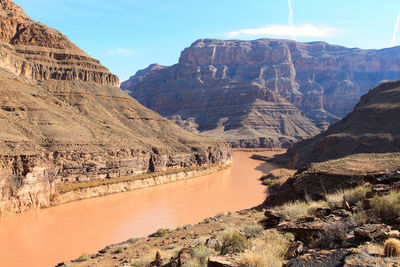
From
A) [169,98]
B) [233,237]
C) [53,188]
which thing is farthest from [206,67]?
[233,237]

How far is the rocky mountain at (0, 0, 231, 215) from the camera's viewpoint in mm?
32250

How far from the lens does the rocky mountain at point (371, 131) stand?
149 ft

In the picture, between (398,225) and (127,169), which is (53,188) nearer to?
(127,169)

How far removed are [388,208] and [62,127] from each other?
42.1 m

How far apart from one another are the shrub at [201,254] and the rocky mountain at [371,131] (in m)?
41.4

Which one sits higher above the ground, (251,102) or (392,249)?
(251,102)

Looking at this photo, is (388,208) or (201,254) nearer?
(388,208)

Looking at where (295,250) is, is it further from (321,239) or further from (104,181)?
(104,181)

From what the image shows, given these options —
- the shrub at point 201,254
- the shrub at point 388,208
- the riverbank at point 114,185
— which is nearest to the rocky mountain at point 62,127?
the riverbank at point 114,185

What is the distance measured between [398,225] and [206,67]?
192m

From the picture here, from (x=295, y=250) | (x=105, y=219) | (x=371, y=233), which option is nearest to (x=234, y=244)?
(x=295, y=250)

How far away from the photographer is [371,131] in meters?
49.3

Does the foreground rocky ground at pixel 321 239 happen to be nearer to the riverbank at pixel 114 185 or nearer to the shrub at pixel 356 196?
the shrub at pixel 356 196

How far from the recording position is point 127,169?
4591cm
